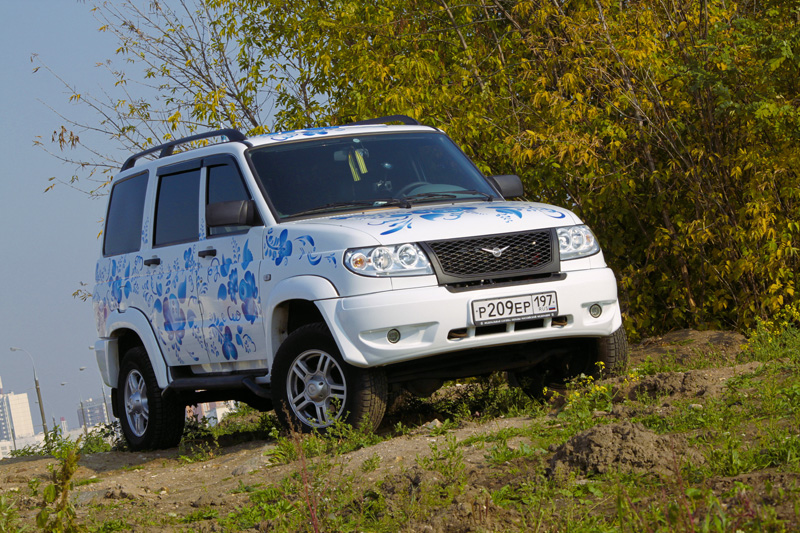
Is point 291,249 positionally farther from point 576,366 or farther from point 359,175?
point 576,366

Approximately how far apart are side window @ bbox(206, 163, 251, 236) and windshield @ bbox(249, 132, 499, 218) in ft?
0.59

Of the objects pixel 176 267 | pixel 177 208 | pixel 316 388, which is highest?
pixel 177 208

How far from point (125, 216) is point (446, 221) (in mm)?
3624

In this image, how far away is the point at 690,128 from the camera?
11055 millimetres

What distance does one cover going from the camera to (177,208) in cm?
781

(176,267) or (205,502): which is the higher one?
(176,267)

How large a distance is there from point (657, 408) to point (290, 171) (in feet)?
9.54

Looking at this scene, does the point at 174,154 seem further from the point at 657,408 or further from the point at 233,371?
the point at 657,408

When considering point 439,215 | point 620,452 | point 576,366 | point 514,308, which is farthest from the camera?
point 576,366

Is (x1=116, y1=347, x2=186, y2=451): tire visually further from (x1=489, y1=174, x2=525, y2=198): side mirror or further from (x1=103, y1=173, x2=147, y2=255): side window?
(x1=489, y1=174, x2=525, y2=198): side mirror

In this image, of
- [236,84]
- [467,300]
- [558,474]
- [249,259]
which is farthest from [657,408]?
[236,84]

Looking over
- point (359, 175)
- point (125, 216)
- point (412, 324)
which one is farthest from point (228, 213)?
point (125, 216)

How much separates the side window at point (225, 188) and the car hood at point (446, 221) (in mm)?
694

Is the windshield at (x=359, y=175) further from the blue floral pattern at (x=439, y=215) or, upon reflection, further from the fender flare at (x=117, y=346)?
the fender flare at (x=117, y=346)
